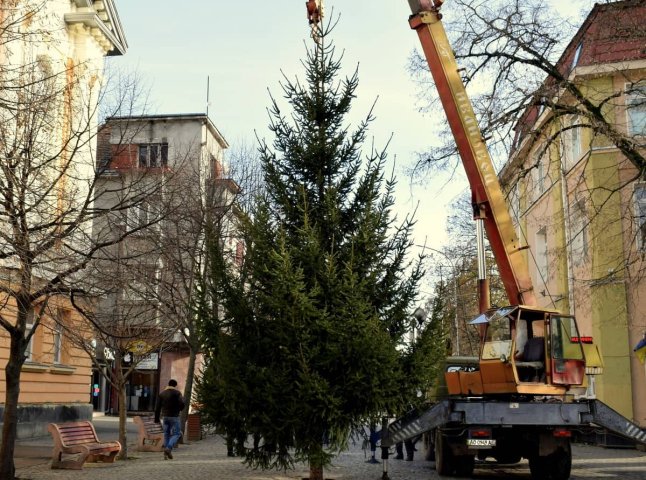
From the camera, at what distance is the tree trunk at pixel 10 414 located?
12.6m

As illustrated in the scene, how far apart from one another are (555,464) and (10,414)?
8.85 metres

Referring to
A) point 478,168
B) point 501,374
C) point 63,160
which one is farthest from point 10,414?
point 478,168

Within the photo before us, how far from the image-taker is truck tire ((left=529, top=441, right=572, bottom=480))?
1376cm

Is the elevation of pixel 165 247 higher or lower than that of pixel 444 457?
higher

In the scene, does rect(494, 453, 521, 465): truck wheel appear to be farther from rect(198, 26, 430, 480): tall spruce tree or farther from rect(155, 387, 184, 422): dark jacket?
rect(155, 387, 184, 422): dark jacket

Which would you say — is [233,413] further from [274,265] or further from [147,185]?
[147,185]

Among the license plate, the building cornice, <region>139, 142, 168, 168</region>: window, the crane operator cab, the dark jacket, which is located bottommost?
the license plate

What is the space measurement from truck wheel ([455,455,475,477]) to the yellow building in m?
5.15

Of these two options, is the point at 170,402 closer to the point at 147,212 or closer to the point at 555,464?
the point at 147,212

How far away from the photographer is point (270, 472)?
14836 millimetres

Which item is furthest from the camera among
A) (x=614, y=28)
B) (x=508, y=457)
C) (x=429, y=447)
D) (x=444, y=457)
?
(x=429, y=447)

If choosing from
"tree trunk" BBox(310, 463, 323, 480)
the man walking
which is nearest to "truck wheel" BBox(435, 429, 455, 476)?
"tree trunk" BBox(310, 463, 323, 480)

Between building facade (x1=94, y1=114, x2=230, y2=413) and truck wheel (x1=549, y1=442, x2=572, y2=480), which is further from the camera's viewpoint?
building facade (x1=94, y1=114, x2=230, y2=413)

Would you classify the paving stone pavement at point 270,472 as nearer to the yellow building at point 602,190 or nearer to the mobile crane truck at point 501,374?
the mobile crane truck at point 501,374
